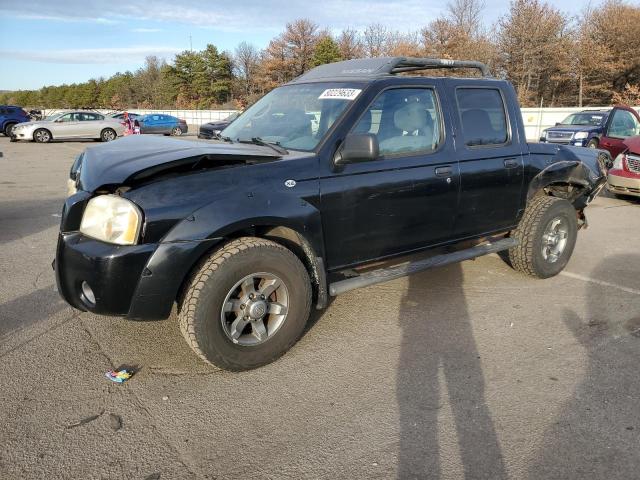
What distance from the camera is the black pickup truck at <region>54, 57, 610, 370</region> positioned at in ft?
9.86

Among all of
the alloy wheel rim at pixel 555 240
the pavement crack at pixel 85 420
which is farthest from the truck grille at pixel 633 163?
the pavement crack at pixel 85 420

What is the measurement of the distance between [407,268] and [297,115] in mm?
1481

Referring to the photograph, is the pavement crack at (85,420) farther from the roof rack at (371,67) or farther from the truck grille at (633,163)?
the truck grille at (633,163)

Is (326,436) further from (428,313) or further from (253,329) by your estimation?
(428,313)

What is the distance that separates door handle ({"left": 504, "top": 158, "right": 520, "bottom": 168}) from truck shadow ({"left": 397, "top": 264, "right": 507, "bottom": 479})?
1.25m

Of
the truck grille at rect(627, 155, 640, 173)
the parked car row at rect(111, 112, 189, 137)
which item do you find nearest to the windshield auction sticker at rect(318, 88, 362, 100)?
the truck grille at rect(627, 155, 640, 173)

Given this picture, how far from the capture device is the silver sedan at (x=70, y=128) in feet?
78.1

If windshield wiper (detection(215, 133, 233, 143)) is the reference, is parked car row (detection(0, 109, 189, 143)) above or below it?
above

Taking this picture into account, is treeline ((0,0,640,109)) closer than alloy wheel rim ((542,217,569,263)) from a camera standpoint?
No

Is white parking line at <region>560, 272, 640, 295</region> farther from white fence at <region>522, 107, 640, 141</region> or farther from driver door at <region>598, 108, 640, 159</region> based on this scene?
white fence at <region>522, 107, 640, 141</region>

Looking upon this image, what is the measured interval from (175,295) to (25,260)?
351 cm

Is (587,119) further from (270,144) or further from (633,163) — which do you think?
(270,144)

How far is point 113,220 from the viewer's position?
2.97 m

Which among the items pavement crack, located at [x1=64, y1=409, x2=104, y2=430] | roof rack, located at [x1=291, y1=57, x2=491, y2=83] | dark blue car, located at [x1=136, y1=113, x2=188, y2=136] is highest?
dark blue car, located at [x1=136, y1=113, x2=188, y2=136]
